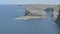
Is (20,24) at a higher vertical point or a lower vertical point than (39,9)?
lower

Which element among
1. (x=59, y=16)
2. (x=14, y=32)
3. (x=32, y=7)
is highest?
(x=32, y=7)

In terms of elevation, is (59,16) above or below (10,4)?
below

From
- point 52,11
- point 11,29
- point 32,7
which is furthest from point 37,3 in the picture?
point 11,29

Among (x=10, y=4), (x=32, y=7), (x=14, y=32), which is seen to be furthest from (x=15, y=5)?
(x=14, y=32)

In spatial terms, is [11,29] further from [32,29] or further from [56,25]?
[56,25]

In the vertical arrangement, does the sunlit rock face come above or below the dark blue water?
above

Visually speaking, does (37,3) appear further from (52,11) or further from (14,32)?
(14,32)

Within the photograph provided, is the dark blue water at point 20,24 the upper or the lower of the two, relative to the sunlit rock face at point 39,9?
lower
